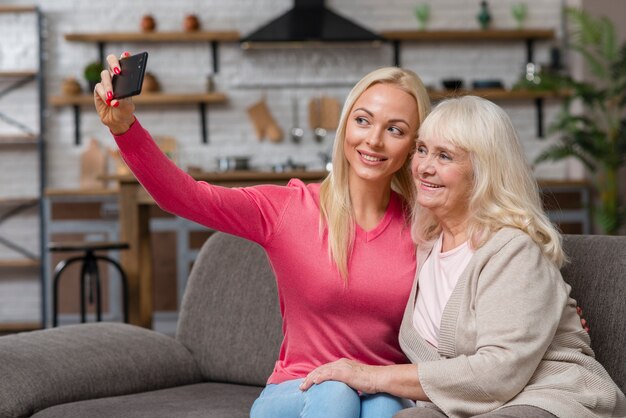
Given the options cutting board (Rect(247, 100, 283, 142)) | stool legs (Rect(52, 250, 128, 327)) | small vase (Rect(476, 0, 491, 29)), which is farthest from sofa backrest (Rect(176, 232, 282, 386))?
small vase (Rect(476, 0, 491, 29))

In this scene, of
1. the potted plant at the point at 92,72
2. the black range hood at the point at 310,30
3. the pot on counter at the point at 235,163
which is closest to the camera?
the pot on counter at the point at 235,163

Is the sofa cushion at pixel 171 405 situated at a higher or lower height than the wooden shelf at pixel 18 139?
lower

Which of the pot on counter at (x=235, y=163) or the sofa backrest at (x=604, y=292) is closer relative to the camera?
the sofa backrest at (x=604, y=292)

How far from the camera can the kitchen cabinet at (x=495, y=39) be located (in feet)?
23.4

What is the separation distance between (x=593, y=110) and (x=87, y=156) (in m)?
3.75

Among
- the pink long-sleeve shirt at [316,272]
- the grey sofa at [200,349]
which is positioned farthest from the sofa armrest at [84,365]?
the pink long-sleeve shirt at [316,272]

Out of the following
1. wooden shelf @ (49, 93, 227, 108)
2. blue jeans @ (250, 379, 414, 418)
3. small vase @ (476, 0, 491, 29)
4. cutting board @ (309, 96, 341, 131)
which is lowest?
blue jeans @ (250, 379, 414, 418)

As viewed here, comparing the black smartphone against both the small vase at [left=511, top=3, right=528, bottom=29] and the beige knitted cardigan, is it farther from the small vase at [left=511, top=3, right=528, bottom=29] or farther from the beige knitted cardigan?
the small vase at [left=511, top=3, right=528, bottom=29]

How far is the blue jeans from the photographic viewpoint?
1.89 meters

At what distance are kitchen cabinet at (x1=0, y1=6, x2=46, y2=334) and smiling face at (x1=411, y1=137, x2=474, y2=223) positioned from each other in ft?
18.1

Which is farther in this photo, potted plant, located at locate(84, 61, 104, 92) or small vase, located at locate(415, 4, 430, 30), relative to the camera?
small vase, located at locate(415, 4, 430, 30)

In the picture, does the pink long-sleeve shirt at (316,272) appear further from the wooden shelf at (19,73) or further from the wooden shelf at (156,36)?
the wooden shelf at (19,73)

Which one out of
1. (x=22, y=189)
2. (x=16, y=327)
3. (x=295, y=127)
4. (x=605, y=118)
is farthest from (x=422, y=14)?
(x=16, y=327)

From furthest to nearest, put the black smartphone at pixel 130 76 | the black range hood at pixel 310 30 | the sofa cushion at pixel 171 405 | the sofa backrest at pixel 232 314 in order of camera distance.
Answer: the black range hood at pixel 310 30
the sofa backrest at pixel 232 314
the sofa cushion at pixel 171 405
the black smartphone at pixel 130 76
